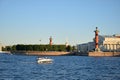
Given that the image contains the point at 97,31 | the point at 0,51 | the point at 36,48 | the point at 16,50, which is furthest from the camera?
the point at 0,51

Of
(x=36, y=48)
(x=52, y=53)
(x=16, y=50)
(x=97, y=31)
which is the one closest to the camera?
(x=97, y=31)

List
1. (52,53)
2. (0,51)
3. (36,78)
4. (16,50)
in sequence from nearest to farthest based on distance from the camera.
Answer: (36,78) → (52,53) → (16,50) → (0,51)

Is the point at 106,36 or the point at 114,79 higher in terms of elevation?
the point at 106,36

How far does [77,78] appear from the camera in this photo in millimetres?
33969

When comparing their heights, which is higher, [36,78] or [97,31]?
[97,31]

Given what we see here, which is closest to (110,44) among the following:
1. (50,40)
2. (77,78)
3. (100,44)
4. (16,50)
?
(100,44)

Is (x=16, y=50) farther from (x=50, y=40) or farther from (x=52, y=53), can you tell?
(x=52, y=53)

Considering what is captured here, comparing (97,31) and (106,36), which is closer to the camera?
(97,31)

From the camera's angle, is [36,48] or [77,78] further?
[36,48]

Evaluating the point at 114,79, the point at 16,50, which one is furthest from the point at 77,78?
the point at 16,50

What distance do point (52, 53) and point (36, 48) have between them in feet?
35.9

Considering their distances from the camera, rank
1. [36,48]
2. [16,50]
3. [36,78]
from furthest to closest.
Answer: [16,50] → [36,48] → [36,78]

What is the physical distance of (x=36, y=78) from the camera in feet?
108

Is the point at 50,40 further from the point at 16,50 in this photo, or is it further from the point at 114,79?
the point at 114,79
